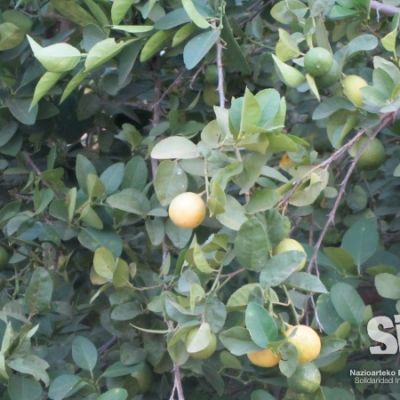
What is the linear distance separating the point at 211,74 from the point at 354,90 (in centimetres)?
42

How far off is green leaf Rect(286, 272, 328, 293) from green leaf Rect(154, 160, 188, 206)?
223mm

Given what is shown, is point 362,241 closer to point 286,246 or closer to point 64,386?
point 286,246

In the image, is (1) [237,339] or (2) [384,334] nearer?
(1) [237,339]

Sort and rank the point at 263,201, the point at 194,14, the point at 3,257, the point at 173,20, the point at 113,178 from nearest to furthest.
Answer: the point at 263,201 → the point at 194,14 → the point at 173,20 → the point at 113,178 → the point at 3,257

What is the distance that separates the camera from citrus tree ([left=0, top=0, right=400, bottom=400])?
102 cm

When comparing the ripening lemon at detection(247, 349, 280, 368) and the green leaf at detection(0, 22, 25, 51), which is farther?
the green leaf at detection(0, 22, 25, 51)

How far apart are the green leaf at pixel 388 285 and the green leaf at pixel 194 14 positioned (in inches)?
17.8

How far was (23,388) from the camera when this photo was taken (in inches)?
46.9

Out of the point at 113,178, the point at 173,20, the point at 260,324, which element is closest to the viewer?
the point at 260,324

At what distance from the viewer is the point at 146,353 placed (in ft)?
4.42

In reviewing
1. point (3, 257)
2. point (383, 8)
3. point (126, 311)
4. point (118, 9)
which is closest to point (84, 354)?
point (126, 311)

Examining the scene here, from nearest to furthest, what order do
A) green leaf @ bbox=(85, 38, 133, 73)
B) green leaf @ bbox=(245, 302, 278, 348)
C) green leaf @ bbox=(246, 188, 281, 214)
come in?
green leaf @ bbox=(245, 302, 278, 348) → green leaf @ bbox=(246, 188, 281, 214) → green leaf @ bbox=(85, 38, 133, 73)

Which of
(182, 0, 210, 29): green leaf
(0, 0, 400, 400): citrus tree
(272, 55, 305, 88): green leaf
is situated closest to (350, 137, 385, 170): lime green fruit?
(0, 0, 400, 400): citrus tree

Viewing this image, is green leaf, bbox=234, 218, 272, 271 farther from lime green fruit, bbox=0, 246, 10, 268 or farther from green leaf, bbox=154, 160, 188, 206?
lime green fruit, bbox=0, 246, 10, 268
